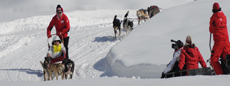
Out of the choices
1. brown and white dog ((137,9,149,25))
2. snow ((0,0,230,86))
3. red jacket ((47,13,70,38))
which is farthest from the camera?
brown and white dog ((137,9,149,25))

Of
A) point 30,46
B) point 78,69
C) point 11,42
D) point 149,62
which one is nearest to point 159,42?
point 149,62

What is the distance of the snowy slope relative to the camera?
795 cm

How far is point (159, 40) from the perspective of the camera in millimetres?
9695

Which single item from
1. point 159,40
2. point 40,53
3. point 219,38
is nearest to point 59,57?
point 159,40

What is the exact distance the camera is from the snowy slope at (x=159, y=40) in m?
7.95

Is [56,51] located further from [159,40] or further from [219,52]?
[219,52]

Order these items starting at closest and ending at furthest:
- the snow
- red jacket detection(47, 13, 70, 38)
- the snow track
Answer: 1. the snow
2. red jacket detection(47, 13, 70, 38)
3. the snow track

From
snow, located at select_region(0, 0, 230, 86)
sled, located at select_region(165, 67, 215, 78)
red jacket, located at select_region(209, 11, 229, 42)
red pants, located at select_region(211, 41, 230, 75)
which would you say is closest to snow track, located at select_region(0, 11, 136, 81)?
snow, located at select_region(0, 0, 230, 86)

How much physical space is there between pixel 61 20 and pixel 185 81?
5.40 metres

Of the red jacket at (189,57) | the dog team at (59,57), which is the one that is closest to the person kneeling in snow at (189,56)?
the red jacket at (189,57)

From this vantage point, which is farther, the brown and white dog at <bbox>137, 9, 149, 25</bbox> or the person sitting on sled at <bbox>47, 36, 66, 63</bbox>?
the brown and white dog at <bbox>137, 9, 149, 25</bbox>

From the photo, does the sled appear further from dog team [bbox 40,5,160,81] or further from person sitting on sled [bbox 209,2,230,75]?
dog team [bbox 40,5,160,81]

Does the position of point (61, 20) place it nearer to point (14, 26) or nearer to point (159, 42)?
point (159, 42)

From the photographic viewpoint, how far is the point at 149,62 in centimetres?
786
